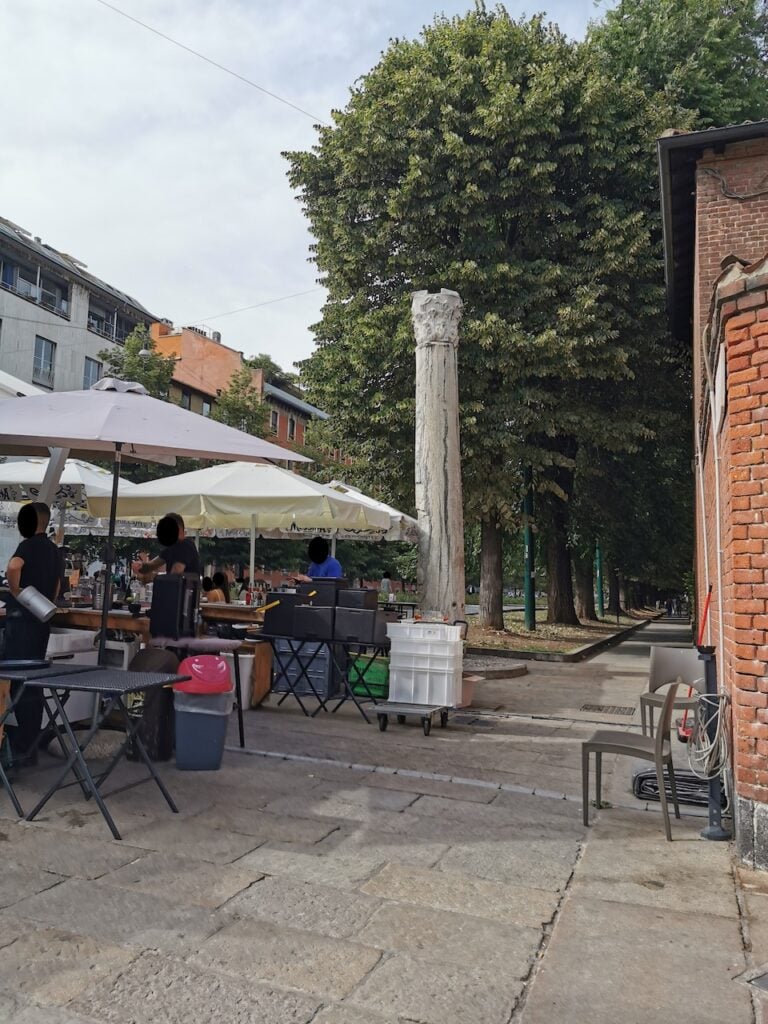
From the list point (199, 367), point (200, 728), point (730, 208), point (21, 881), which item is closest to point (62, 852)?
point (21, 881)

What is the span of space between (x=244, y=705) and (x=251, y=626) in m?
1.08

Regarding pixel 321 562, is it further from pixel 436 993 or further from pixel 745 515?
pixel 436 993

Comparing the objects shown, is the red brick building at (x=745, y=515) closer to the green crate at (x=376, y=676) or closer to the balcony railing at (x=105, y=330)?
the green crate at (x=376, y=676)

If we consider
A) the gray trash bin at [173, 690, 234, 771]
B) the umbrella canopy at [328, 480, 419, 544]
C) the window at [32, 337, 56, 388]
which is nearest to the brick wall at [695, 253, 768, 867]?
the gray trash bin at [173, 690, 234, 771]

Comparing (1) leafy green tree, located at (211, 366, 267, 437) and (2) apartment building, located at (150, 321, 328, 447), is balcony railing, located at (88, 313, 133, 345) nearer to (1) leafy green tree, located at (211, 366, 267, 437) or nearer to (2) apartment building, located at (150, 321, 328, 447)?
(2) apartment building, located at (150, 321, 328, 447)

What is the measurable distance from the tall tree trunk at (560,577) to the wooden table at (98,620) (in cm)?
1590

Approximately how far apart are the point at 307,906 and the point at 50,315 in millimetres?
36016

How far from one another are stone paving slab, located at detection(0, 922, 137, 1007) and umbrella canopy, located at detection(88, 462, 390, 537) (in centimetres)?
643

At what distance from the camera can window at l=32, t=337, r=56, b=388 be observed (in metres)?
33.4

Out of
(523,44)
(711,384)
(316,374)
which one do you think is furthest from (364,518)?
(523,44)

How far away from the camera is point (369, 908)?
3.26m

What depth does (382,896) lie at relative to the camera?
3398 mm

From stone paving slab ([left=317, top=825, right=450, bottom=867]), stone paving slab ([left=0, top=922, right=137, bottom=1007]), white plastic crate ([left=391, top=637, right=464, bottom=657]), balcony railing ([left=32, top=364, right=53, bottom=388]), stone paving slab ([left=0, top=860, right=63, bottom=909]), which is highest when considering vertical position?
balcony railing ([left=32, top=364, right=53, bottom=388])

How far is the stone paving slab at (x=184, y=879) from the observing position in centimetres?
333
